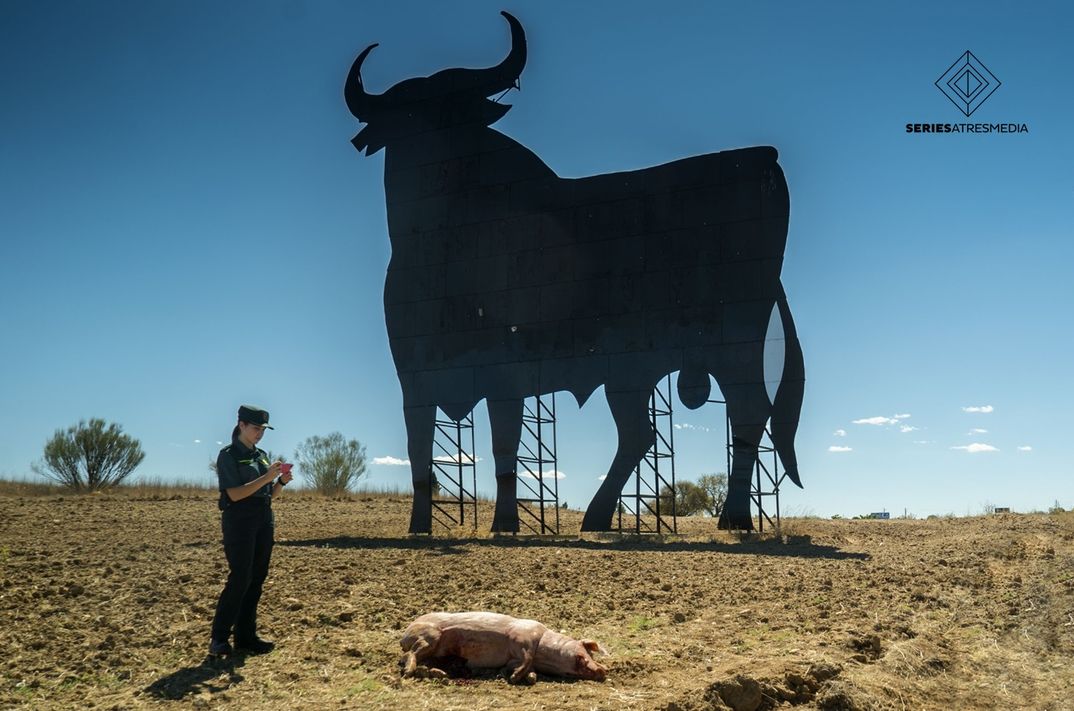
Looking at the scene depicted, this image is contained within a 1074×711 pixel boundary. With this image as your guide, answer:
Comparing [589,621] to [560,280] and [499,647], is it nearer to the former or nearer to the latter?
[499,647]

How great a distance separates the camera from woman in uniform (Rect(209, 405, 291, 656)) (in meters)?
7.87

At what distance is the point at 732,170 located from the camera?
18.6 metres

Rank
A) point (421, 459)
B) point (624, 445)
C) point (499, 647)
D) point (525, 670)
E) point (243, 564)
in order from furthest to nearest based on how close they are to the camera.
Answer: point (421, 459) < point (624, 445) < point (243, 564) < point (499, 647) < point (525, 670)

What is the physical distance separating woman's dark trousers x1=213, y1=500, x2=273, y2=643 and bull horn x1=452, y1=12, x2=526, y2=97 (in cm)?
1459

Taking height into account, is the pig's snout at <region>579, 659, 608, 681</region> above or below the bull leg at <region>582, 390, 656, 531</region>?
→ below

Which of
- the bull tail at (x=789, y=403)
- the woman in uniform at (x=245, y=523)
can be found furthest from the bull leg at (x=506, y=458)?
the woman in uniform at (x=245, y=523)

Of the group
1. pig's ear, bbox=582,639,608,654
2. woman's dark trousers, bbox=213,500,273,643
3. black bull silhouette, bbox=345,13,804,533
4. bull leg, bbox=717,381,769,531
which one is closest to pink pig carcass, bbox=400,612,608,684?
pig's ear, bbox=582,639,608,654

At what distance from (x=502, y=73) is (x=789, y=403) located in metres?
9.18

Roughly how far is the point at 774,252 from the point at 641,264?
260 cm

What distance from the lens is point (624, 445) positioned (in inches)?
742

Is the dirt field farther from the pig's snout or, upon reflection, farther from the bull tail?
the bull tail

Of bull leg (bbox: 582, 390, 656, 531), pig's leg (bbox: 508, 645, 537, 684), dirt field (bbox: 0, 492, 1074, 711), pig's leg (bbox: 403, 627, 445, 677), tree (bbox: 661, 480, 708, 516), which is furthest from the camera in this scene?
tree (bbox: 661, 480, 708, 516)

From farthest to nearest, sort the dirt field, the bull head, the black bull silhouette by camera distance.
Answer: the bull head < the black bull silhouette < the dirt field

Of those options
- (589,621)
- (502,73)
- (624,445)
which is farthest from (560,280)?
(589,621)
